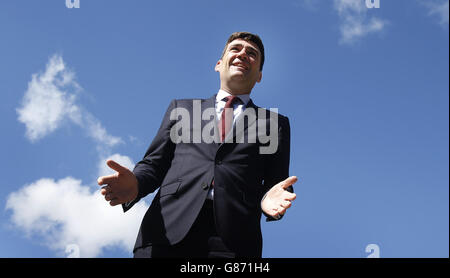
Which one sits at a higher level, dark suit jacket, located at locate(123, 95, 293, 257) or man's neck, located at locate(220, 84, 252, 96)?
man's neck, located at locate(220, 84, 252, 96)

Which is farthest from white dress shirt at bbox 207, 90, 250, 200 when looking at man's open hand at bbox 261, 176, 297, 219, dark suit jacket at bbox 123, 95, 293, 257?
man's open hand at bbox 261, 176, 297, 219

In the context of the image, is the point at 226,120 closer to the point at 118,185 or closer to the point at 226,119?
the point at 226,119

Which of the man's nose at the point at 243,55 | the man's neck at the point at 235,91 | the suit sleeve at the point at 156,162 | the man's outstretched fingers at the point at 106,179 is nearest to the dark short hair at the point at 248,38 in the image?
the man's nose at the point at 243,55

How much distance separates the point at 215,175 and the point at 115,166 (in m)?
0.92

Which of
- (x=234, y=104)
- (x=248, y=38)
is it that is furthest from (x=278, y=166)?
(x=248, y=38)

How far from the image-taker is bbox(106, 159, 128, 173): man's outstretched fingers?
3691mm

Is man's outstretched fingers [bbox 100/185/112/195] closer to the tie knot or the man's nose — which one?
the tie knot

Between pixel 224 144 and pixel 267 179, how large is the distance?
0.67 meters

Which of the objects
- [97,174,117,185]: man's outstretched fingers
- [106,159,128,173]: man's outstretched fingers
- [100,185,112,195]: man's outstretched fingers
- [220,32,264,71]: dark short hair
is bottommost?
[100,185,112,195]: man's outstretched fingers

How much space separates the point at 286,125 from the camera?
462 cm

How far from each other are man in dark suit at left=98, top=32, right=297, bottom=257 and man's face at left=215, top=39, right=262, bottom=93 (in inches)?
0.5

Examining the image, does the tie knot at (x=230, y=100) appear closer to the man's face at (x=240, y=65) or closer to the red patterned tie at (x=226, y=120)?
the red patterned tie at (x=226, y=120)
